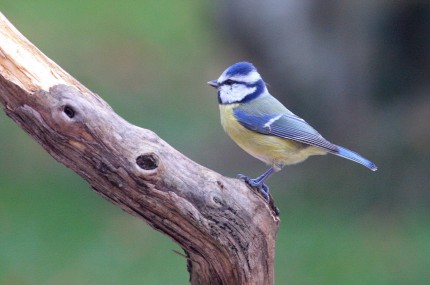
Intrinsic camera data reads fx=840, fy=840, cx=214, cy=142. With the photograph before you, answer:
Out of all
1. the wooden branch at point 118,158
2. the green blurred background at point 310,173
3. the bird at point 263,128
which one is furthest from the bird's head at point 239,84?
the green blurred background at point 310,173

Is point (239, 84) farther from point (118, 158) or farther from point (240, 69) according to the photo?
point (118, 158)

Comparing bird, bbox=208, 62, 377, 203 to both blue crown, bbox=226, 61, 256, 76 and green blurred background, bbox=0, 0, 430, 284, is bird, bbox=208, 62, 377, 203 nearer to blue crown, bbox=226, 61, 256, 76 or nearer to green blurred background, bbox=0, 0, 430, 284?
blue crown, bbox=226, 61, 256, 76

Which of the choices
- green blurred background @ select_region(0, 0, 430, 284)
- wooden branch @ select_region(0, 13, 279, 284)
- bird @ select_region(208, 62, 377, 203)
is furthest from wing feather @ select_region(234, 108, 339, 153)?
green blurred background @ select_region(0, 0, 430, 284)

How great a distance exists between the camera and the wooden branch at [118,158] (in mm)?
2785

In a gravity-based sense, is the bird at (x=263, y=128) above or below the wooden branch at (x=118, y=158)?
above

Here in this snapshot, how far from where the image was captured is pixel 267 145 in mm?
3662

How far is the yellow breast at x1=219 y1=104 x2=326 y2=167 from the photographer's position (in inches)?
144

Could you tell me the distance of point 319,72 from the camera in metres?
7.02

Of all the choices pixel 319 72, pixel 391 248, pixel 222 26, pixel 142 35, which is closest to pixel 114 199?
pixel 391 248

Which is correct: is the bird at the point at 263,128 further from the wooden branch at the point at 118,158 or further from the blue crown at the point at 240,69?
the wooden branch at the point at 118,158

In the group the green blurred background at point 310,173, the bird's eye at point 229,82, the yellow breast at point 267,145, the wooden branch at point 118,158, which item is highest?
the green blurred background at point 310,173

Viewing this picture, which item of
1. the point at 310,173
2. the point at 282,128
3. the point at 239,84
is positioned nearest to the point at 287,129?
the point at 282,128

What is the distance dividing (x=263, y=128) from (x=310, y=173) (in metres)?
3.57

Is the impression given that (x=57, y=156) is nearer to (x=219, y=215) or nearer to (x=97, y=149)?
(x=97, y=149)
